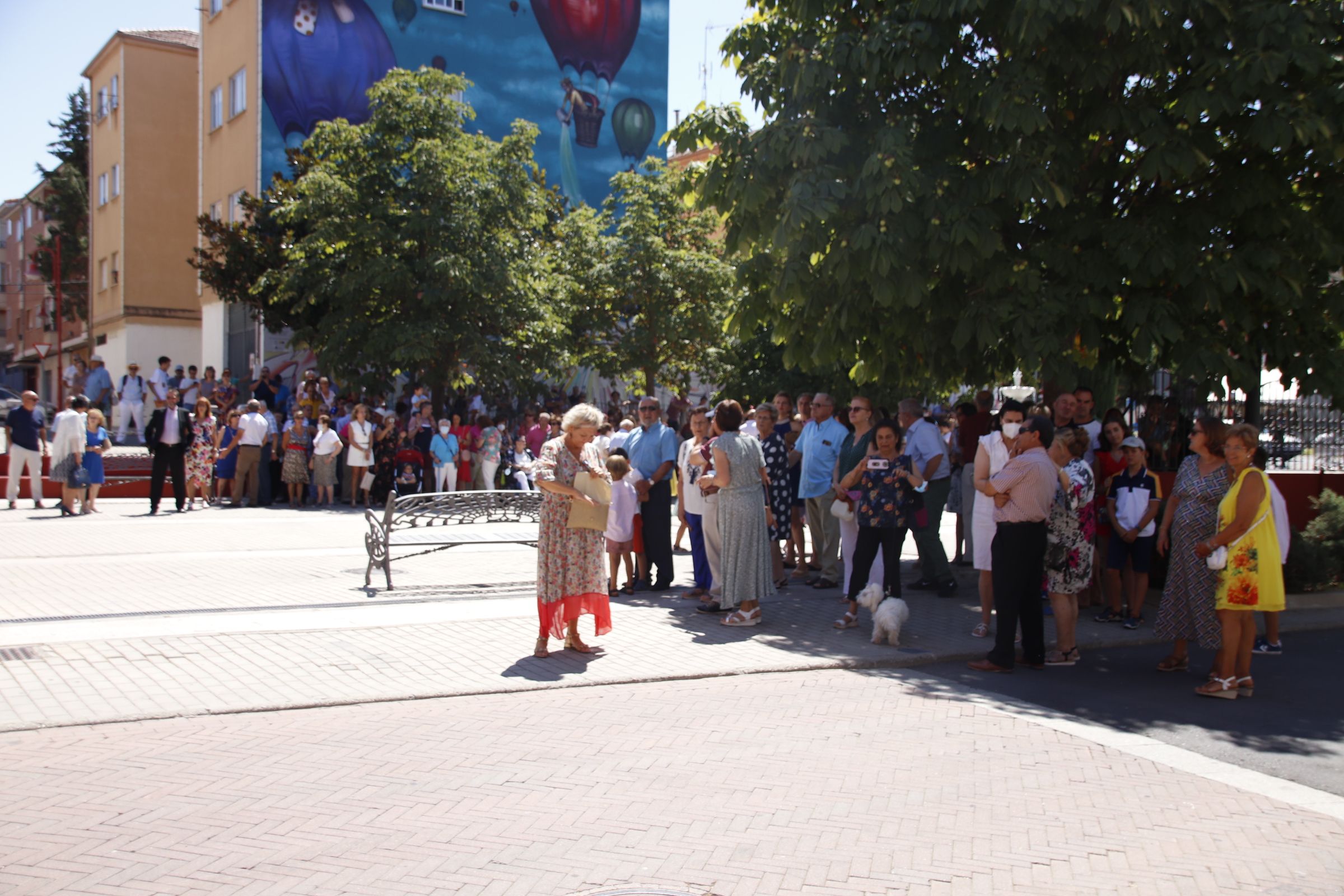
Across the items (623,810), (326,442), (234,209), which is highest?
(234,209)

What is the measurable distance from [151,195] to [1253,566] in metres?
42.4

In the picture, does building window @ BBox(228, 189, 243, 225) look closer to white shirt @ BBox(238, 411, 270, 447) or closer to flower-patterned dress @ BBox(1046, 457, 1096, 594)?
white shirt @ BBox(238, 411, 270, 447)

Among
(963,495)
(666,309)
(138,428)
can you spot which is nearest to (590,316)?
(666,309)

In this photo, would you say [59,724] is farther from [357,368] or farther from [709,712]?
[357,368]

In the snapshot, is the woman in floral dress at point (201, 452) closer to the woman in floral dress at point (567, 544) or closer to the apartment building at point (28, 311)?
the woman in floral dress at point (567, 544)

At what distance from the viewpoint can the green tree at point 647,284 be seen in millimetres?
30781

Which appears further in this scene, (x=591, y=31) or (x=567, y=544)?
(x=591, y=31)

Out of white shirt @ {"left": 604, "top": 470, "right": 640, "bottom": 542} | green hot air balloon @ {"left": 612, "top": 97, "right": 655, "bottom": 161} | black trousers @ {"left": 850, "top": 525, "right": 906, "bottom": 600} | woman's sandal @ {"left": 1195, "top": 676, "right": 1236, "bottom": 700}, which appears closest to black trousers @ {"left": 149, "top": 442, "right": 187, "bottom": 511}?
white shirt @ {"left": 604, "top": 470, "right": 640, "bottom": 542}

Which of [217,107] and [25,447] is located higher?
[217,107]

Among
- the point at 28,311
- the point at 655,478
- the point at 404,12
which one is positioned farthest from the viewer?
the point at 28,311

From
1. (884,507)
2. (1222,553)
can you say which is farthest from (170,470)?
(1222,553)

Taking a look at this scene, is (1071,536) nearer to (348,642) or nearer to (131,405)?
(348,642)

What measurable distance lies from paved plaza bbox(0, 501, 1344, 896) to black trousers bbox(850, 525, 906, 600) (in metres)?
0.58

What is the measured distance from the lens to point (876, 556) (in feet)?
32.5
